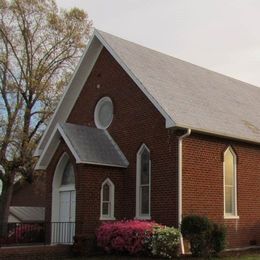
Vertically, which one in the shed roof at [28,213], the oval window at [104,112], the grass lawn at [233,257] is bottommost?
the grass lawn at [233,257]

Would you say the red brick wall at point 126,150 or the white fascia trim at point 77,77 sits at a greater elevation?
the white fascia trim at point 77,77

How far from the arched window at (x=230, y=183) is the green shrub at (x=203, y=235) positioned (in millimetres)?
2803

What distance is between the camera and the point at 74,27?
33.7 meters

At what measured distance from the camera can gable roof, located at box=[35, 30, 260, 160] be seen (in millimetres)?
19953

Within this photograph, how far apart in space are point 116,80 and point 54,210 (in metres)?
5.83

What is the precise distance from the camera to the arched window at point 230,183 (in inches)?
829

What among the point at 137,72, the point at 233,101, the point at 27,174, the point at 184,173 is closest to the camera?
the point at 184,173

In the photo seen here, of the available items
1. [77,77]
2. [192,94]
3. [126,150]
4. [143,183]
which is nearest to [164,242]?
[143,183]

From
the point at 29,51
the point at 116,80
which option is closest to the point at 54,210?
the point at 116,80

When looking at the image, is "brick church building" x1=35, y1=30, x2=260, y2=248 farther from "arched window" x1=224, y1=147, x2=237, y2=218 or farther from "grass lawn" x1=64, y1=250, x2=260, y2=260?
"grass lawn" x1=64, y1=250, x2=260, y2=260

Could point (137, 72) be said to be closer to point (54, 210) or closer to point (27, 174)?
point (54, 210)

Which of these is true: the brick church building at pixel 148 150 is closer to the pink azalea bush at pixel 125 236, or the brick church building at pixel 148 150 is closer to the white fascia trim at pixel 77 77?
the white fascia trim at pixel 77 77

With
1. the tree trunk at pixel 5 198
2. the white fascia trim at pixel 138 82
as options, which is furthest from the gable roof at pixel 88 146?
the tree trunk at pixel 5 198

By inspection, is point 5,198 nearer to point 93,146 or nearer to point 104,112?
point 104,112
